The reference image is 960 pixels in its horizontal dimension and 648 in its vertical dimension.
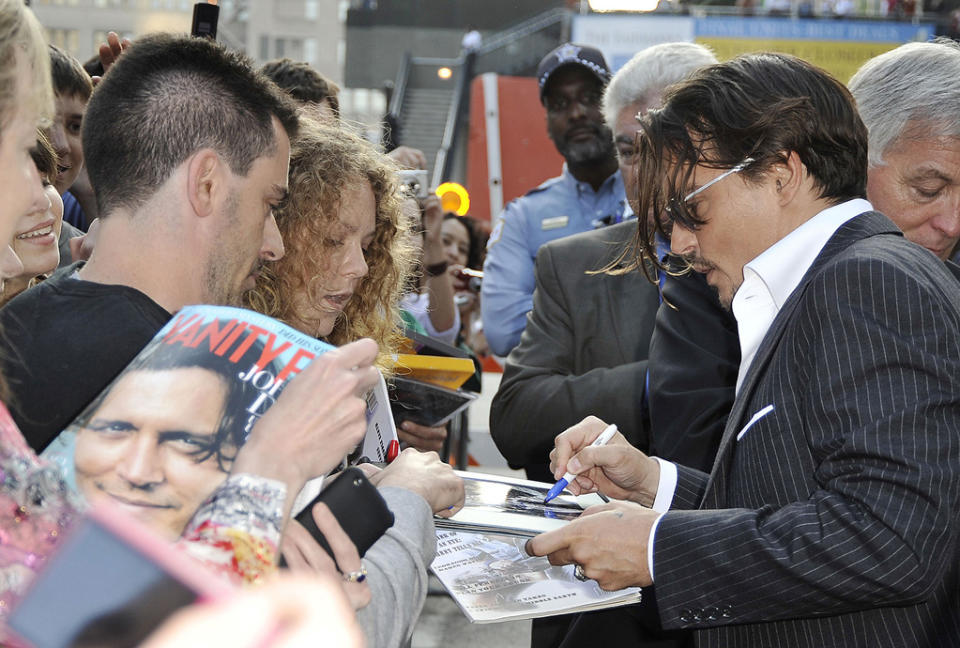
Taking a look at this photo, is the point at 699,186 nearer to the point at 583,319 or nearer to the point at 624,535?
the point at 624,535

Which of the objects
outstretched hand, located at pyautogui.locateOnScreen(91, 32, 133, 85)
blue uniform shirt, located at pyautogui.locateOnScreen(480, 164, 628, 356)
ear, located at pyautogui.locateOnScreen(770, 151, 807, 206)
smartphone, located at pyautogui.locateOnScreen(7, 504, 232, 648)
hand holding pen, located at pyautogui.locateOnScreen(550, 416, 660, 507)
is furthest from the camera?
blue uniform shirt, located at pyautogui.locateOnScreen(480, 164, 628, 356)

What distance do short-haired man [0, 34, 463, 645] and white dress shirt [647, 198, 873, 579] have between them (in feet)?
2.14

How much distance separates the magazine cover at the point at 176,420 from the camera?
1.17 metres

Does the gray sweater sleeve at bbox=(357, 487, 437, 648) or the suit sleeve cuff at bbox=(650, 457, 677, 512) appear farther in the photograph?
the suit sleeve cuff at bbox=(650, 457, 677, 512)

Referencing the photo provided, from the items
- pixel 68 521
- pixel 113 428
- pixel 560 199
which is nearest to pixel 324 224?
pixel 113 428

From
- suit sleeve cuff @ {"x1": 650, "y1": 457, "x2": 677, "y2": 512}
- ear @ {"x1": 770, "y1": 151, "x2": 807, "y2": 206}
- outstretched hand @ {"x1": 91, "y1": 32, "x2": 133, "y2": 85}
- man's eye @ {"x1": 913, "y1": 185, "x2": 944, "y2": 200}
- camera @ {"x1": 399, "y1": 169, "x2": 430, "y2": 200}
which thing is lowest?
suit sleeve cuff @ {"x1": 650, "y1": 457, "x2": 677, "y2": 512}

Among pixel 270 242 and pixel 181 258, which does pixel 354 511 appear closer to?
pixel 181 258

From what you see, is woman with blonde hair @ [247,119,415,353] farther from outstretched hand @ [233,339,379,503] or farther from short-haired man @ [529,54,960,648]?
outstretched hand @ [233,339,379,503]

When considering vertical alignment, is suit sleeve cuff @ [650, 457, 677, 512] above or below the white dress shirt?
below

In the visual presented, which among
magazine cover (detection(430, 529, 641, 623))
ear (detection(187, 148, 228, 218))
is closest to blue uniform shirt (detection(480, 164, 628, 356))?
magazine cover (detection(430, 529, 641, 623))

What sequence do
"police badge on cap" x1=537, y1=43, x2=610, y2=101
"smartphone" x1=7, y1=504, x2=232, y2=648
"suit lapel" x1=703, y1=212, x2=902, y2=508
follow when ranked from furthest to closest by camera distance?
"police badge on cap" x1=537, y1=43, x2=610, y2=101 → "suit lapel" x1=703, y1=212, x2=902, y2=508 → "smartphone" x1=7, y1=504, x2=232, y2=648

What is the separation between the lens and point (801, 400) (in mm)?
1854

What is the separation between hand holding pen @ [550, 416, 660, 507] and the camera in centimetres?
239

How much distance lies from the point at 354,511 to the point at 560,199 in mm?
3134
